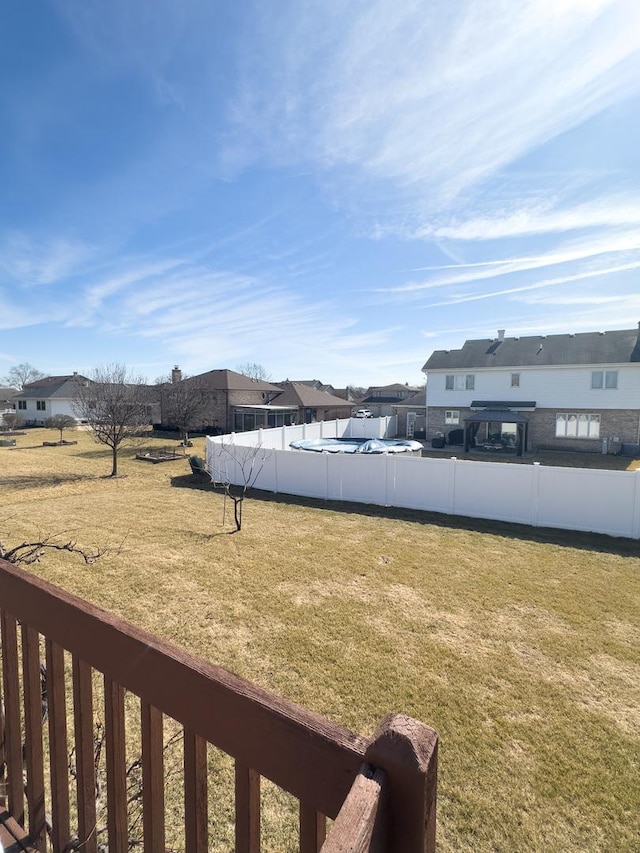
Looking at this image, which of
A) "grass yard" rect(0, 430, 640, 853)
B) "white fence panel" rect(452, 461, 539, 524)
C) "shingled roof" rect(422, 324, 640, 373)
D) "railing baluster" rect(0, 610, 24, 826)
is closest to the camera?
"railing baluster" rect(0, 610, 24, 826)

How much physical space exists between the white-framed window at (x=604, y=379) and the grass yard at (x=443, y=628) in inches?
698

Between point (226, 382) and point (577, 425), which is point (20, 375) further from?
Result: point (577, 425)

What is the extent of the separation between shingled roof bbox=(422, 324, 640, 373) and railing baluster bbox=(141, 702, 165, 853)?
27.4m

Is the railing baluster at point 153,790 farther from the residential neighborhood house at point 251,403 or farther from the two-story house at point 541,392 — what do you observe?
the residential neighborhood house at point 251,403

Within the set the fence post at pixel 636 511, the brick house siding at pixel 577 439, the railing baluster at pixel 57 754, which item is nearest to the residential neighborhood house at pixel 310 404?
the brick house siding at pixel 577 439

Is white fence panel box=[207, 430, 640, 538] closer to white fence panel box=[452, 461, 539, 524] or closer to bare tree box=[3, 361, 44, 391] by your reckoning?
white fence panel box=[452, 461, 539, 524]

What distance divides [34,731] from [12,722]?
9.5 inches

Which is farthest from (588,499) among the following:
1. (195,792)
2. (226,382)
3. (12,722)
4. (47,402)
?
(47,402)

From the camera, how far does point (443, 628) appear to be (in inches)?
223

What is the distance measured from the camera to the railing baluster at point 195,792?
1.22 m

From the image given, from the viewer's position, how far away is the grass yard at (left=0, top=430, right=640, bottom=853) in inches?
130

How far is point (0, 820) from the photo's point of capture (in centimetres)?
196

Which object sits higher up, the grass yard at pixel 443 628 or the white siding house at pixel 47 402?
the white siding house at pixel 47 402

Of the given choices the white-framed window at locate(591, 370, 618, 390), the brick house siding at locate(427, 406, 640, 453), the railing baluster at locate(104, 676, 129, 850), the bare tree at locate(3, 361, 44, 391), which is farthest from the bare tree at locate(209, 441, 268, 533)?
the bare tree at locate(3, 361, 44, 391)
